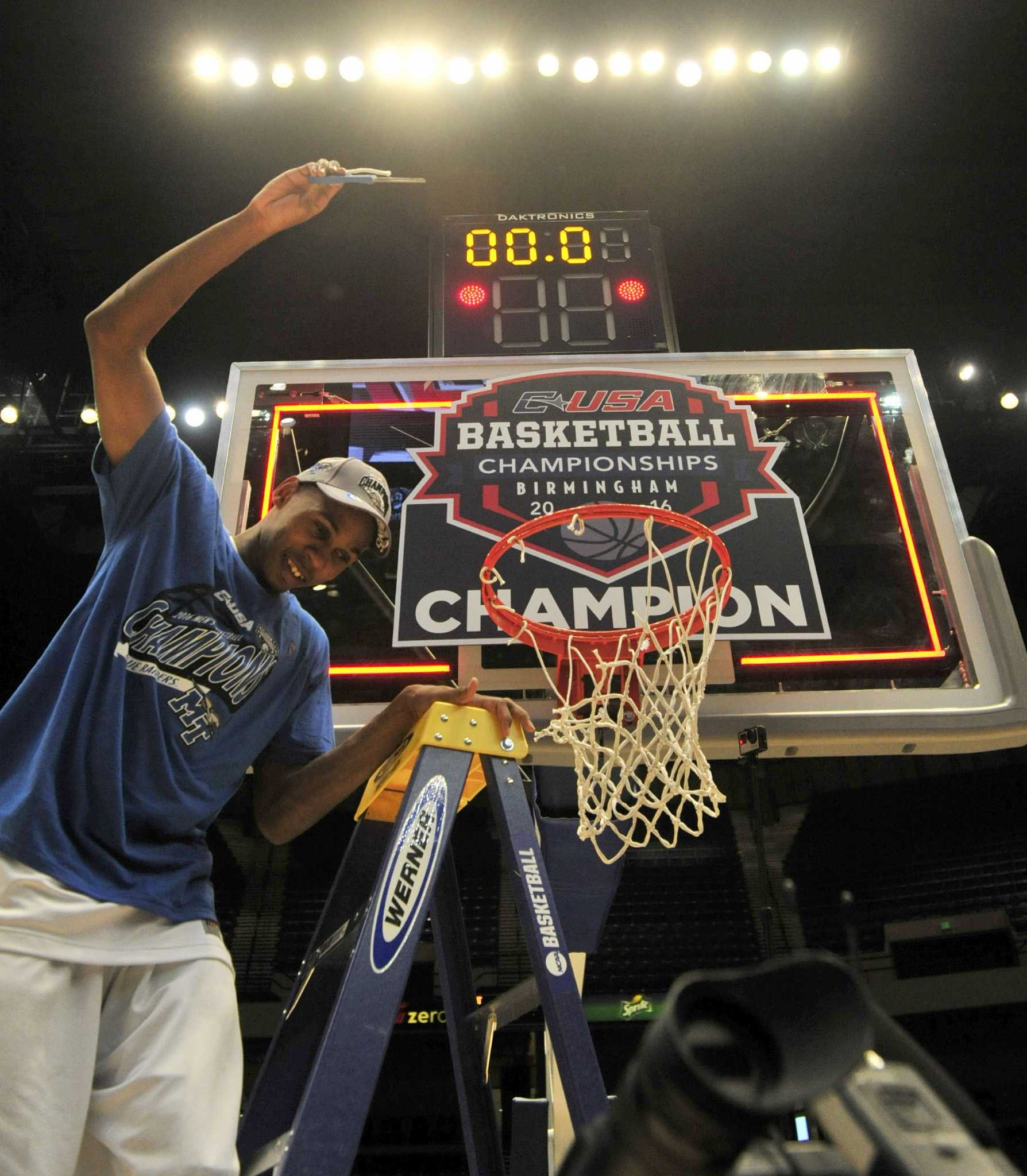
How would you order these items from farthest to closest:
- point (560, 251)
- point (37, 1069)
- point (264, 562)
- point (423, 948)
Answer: point (423, 948), point (560, 251), point (264, 562), point (37, 1069)

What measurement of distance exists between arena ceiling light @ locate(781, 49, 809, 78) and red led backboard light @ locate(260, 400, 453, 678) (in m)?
2.75

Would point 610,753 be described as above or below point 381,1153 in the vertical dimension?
above

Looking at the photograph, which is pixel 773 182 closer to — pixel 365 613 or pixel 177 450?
pixel 365 613

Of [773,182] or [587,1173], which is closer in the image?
[587,1173]

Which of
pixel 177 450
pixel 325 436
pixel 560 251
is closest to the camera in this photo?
pixel 177 450

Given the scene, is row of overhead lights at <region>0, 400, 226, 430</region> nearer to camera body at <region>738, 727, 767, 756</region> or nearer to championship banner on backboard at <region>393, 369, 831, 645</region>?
championship banner on backboard at <region>393, 369, 831, 645</region>

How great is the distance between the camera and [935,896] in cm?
1106

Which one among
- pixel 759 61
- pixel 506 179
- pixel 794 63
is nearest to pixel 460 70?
pixel 506 179

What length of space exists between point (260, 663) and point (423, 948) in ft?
31.9

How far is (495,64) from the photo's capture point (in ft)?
14.5

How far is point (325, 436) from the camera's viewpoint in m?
3.01

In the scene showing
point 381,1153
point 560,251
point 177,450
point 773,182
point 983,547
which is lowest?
point 381,1153

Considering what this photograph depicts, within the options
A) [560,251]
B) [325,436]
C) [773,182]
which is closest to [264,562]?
[325,436]

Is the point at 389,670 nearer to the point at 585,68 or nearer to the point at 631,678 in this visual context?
the point at 631,678
